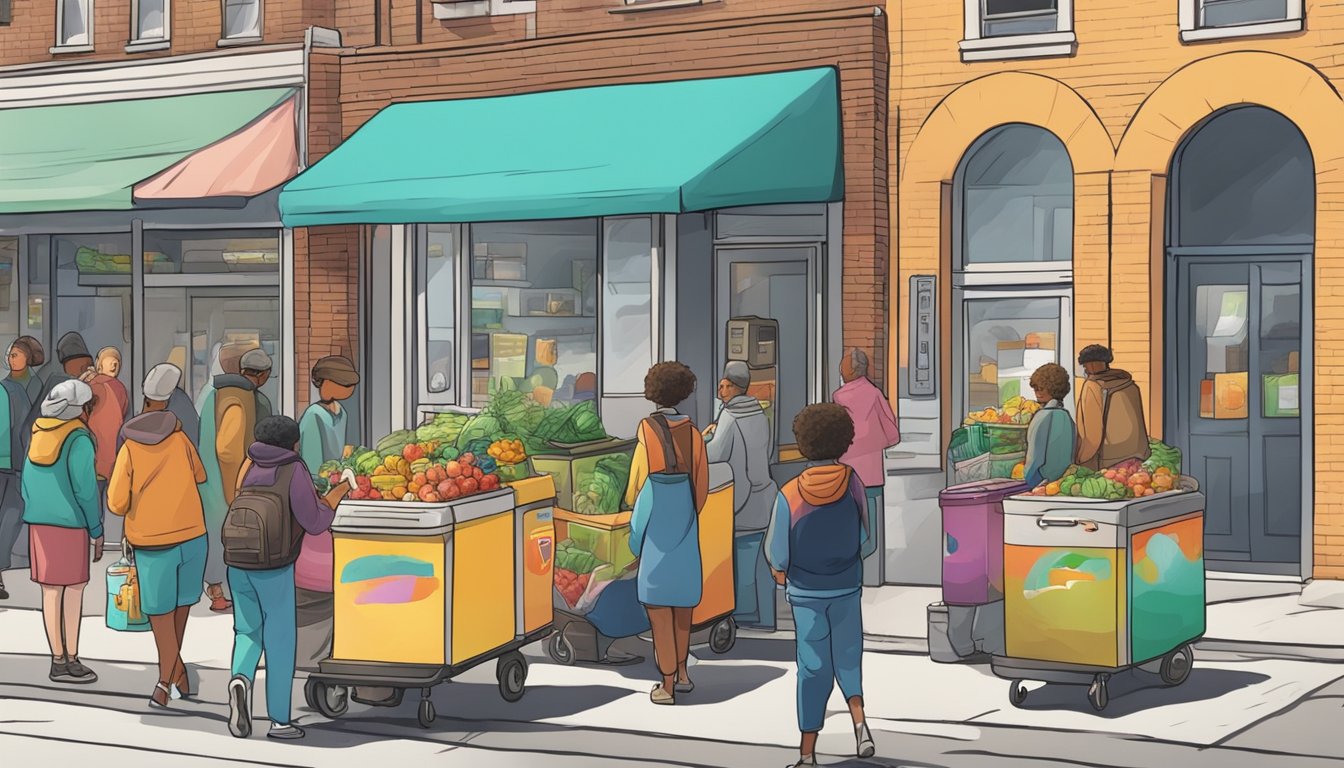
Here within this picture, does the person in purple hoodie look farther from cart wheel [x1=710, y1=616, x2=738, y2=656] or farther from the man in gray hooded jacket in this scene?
cart wheel [x1=710, y1=616, x2=738, y2=656]

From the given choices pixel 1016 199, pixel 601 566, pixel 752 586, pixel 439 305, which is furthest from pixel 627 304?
pixel 601 566

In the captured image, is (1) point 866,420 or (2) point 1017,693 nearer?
(2) point 1017,693

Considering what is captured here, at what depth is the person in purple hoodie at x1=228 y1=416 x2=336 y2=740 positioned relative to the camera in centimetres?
899

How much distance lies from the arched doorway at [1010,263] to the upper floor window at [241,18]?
7.75m

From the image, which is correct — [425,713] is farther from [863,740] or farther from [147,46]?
[147,46]

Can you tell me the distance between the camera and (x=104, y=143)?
709 inches

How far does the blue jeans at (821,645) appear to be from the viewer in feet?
27.5

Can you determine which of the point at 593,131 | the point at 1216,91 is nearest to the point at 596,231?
the point at 593,131

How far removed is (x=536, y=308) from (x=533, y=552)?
6551 mm

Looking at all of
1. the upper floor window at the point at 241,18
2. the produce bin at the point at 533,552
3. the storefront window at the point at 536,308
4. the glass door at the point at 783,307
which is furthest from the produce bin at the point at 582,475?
the upper floor window at the point at 241,18

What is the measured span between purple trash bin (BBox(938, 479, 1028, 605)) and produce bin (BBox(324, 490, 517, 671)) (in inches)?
124

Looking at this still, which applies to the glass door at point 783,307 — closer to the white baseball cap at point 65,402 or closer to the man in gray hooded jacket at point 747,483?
the man in gray hooded jacket at point 747,483

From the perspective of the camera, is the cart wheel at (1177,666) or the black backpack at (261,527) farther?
the cart wheel at (1177,666)

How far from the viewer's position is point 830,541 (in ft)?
27.3
